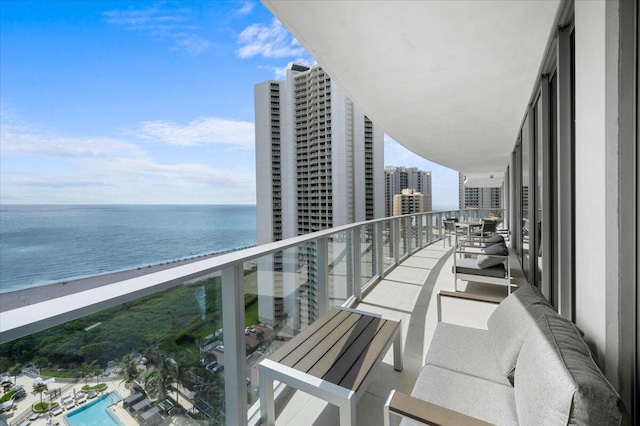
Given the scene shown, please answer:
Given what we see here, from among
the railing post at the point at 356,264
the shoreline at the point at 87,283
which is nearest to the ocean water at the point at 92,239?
the railing post at the point at 356,264

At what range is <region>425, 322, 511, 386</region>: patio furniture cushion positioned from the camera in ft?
5.42

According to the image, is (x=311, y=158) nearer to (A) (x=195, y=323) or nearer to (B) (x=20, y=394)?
(A) (x=195, y=323)

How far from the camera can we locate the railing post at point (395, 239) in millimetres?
5961

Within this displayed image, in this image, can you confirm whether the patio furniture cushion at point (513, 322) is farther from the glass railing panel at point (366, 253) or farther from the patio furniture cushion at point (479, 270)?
the glass railing panel at point (366, 253)

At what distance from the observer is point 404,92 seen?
345cm

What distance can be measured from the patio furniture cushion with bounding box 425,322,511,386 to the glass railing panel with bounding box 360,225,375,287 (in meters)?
2.23

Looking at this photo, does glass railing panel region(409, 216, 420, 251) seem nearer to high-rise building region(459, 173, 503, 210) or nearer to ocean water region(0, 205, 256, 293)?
ocean water region(0, 205, 256, 293)

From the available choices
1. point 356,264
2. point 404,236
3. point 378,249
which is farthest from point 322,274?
point 404,236

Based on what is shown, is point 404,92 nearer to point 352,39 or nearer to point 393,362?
point 352,39

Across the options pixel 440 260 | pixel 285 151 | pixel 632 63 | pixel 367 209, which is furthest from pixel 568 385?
pixel 285 151

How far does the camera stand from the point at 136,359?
3.88 feet

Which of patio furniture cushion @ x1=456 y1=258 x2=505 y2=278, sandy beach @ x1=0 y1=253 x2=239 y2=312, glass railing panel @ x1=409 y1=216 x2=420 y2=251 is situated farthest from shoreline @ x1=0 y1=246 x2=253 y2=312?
glass railing panel @ x1=409 y1=216 x2=420 y2=251

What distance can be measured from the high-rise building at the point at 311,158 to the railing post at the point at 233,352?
1051 inches

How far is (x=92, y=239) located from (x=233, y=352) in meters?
34.3
